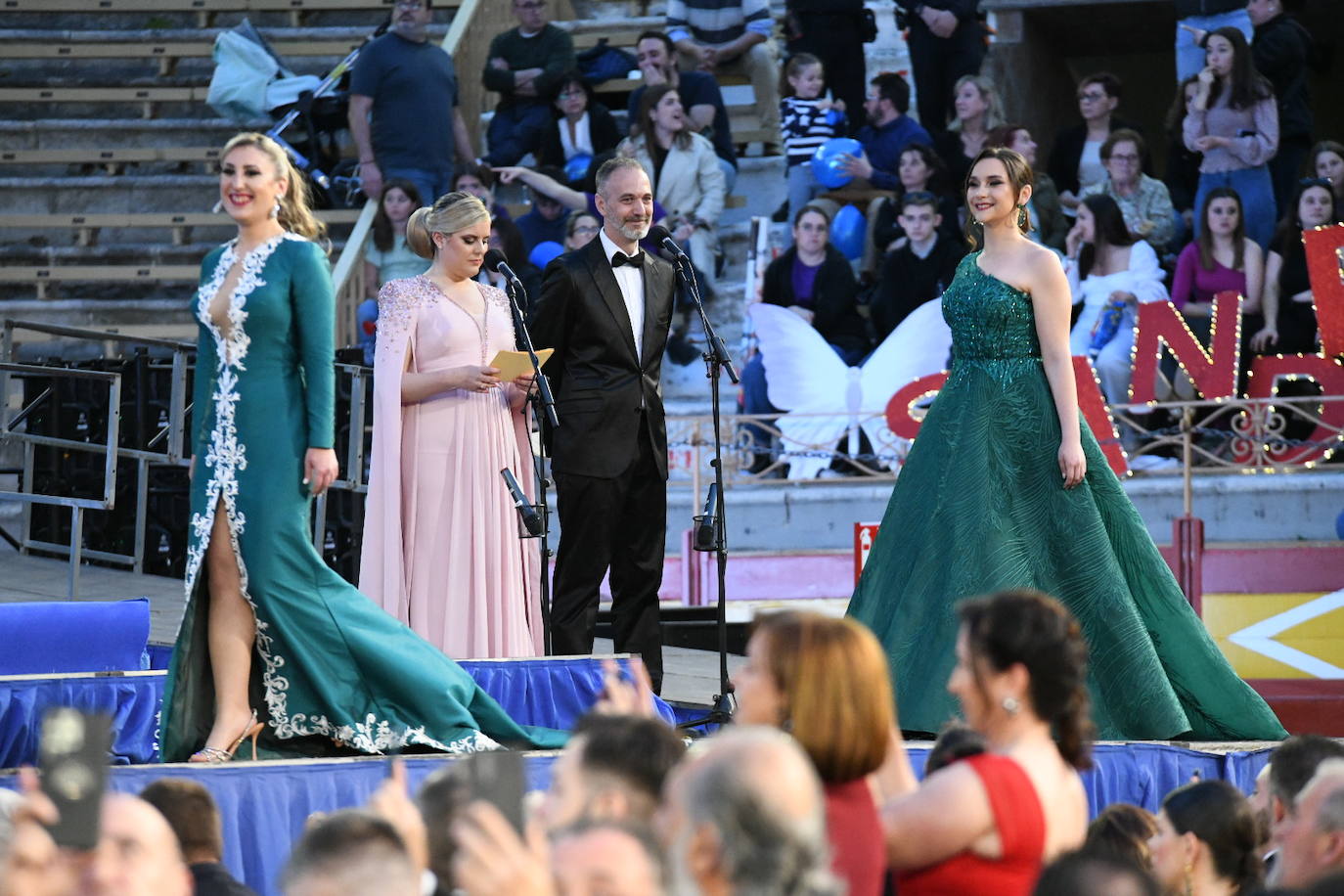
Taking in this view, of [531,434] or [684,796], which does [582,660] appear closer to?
[531,434]

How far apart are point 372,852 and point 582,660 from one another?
303cm

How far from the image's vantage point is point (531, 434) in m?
6.07

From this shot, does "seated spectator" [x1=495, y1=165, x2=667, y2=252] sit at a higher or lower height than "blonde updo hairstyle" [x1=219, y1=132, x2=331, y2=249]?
higher

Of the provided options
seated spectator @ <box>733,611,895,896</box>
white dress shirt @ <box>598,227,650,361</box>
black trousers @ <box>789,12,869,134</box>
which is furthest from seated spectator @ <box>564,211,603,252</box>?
seated spectator @ <box>733,611,895,896</box>

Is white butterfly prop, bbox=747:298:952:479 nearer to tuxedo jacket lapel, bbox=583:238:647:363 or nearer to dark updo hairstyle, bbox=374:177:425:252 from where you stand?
dark updo hairstyle, bbox=374:177:425:252

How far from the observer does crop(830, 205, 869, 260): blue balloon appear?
34.9 ft

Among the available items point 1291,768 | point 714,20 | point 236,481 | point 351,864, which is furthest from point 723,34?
point 351,864

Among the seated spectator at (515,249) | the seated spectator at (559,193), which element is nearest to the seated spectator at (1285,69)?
the seated spectator at (559,193)

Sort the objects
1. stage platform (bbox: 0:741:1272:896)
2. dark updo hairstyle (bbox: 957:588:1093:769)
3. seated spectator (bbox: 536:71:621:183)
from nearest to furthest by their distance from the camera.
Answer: dark updo hairstyle (bbox: 957:588:1093:769) → stage platform (bbox: 0:741:1272:896) → seated spectator (bbox: 536:71:621:183)

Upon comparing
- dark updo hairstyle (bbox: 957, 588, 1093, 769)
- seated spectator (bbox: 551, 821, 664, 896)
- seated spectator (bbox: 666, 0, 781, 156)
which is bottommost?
seated spectator (bbox: 551, 821, 664, 896)

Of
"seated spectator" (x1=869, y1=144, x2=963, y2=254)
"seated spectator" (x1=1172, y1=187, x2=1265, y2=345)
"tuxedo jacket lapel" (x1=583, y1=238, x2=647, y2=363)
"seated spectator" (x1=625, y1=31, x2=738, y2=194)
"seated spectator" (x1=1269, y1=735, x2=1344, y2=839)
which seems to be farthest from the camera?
"seated spectator" (x1=625, y1=31, x2=738, y2=194)

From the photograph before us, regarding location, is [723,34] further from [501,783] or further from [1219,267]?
[501,783]

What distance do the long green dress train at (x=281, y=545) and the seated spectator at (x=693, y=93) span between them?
6.97 meters

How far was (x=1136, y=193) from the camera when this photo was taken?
1009 cm
